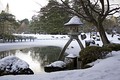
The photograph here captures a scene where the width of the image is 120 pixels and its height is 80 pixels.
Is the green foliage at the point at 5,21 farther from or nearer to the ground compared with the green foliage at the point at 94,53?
farther from the ground

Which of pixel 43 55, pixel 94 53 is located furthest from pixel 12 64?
pixel 43 55

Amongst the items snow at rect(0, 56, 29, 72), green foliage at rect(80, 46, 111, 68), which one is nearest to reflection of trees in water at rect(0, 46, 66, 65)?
green foliage at rect(80, 46, 111, 68)

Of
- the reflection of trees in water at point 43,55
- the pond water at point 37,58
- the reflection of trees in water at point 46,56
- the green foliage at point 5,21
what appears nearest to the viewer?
the pond water at point 37,58

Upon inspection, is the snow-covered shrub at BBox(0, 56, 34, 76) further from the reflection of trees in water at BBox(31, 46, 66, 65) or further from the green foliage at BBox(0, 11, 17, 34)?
the green foliage at BBox(0, 11, 17, 34)

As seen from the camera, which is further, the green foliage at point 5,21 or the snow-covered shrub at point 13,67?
the green foliage at point 5,21

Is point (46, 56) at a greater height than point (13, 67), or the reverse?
point (13, 67)

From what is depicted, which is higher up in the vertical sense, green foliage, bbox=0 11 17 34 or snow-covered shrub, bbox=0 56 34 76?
green foliage, bbox=0 11 17 34

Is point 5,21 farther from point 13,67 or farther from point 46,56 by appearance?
point 13,67

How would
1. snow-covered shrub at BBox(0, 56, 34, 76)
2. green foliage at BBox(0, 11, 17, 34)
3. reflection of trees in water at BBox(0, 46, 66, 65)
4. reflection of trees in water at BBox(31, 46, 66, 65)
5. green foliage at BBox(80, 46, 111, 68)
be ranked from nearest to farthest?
snow-covered shrub at BBox(0, 56, 34, 76) → green foliage at BBox(80, 46, 111, 68) → reflection of trees in water at BBox(31, 46, 66, 65) → reflection of trees in water at BBox(0, 46, 66, 65) → green foliage at BBox(0, 11, 17, 34)

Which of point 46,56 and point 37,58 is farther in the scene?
point 46,56

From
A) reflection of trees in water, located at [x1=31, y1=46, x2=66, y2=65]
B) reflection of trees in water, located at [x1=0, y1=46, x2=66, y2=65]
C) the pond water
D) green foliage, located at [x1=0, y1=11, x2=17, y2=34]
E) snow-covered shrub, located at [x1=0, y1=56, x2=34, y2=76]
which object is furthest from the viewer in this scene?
green foliage, located at [x1=0, y1=11, x2=17, y2=34]

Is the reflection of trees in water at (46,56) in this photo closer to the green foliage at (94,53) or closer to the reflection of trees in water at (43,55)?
the reflection of trees in water at (43,55)

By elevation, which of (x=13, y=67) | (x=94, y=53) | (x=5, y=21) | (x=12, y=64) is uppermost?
(x=5, y=21)

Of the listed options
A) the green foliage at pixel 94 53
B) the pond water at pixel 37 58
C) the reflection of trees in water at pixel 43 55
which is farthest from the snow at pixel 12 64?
the reflection of trees in water at pixel 43 55
